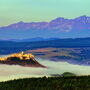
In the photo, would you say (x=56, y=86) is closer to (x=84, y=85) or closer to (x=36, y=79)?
(x=84, y=85)

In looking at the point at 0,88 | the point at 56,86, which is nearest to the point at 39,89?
the point at 56,86

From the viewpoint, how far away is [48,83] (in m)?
53.8

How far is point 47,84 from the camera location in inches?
2098

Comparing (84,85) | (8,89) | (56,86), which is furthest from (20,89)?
(84,85)

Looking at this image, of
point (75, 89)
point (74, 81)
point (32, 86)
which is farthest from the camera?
point (74, 81)

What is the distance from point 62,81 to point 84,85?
450 cm

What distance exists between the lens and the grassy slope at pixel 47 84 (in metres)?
50.3

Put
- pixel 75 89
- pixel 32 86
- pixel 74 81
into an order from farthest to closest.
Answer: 1. pixel 74 81
2. pixel 32 86
3. pixel 75 89

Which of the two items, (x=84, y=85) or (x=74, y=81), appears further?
(x=74, y=81)

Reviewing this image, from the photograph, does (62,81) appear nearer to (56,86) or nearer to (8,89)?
(56,86)

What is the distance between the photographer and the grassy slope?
50294mm

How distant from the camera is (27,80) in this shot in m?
58.4

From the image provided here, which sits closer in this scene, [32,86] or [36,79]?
[32,86]

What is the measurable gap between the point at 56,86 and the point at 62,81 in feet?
13.5
